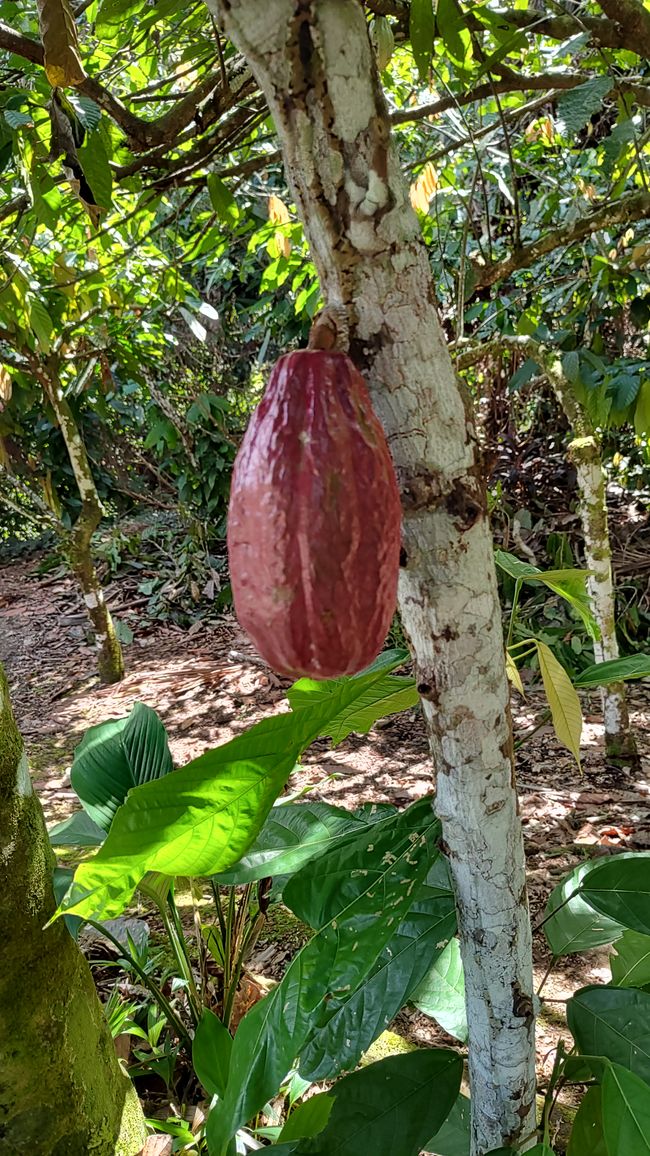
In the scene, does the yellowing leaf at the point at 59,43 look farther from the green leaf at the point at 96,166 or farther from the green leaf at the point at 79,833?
the green leaf at the point at 79,833

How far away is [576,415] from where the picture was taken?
2.88m

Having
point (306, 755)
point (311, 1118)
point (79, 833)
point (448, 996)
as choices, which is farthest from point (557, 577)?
point (306, 755)

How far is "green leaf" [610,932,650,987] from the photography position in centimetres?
107

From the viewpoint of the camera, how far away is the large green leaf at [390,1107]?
0.82 metres

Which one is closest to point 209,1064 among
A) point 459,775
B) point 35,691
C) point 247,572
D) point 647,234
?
point 459,775

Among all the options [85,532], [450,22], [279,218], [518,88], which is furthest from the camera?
[85,532]

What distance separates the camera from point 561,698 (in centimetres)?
90

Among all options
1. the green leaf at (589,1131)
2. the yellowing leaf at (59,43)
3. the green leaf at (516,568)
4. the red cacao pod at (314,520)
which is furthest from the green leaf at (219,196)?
the green leaf at (589,1131)

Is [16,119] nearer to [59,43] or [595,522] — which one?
[59,43]

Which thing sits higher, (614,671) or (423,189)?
(423,189)

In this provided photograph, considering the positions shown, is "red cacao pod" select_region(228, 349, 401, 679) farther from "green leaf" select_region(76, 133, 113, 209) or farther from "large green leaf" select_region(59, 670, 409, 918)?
"green leaf" select_region(76, 133, 113, 209)

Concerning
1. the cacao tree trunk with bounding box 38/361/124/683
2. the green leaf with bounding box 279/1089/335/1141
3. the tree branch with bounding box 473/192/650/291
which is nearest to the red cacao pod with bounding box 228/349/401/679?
the green leaf with bounding box 279/1089/335/1141

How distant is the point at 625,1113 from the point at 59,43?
1.36 meters

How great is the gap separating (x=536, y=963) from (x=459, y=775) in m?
1.77
